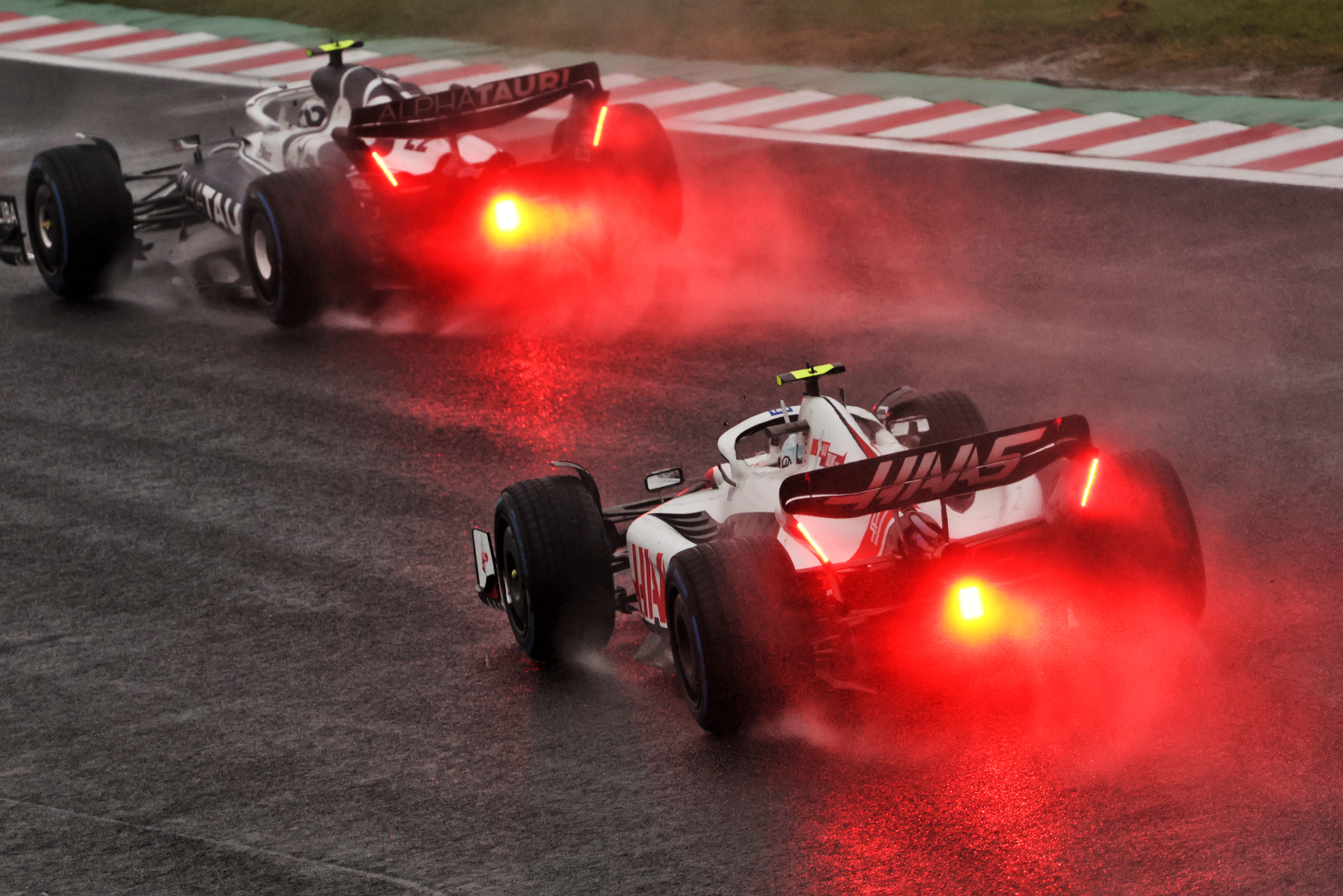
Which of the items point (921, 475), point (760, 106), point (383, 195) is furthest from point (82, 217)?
point (921, 475)

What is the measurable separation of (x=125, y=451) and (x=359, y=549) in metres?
2.24

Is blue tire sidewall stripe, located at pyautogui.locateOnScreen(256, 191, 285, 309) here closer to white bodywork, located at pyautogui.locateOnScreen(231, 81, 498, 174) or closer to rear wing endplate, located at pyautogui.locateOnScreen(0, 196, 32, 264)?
white bodywork, located at pyautogui.locateOnScreen(231, 81, 498, 174)

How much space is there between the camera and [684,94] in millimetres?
18219

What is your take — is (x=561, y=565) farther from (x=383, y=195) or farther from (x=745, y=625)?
(x=383, y=195)

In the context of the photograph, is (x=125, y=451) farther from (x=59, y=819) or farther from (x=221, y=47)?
(x=221, y=47)

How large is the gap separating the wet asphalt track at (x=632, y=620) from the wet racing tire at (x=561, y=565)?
21 cm

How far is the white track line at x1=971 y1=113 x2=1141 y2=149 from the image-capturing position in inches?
605

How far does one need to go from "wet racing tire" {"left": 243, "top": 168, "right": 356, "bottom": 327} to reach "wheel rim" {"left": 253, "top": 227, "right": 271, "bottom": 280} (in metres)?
0.11

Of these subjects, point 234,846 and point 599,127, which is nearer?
point 234,846

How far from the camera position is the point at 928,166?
590 inches

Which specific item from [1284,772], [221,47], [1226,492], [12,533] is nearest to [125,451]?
[12,533]

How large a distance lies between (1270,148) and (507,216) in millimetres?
6569

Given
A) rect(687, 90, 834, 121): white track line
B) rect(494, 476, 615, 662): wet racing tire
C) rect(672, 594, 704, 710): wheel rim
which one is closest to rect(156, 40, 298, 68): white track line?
rect(687, 90, 834, 121): white track line

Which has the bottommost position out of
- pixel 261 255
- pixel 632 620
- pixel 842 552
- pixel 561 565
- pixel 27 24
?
pixel 632 620
